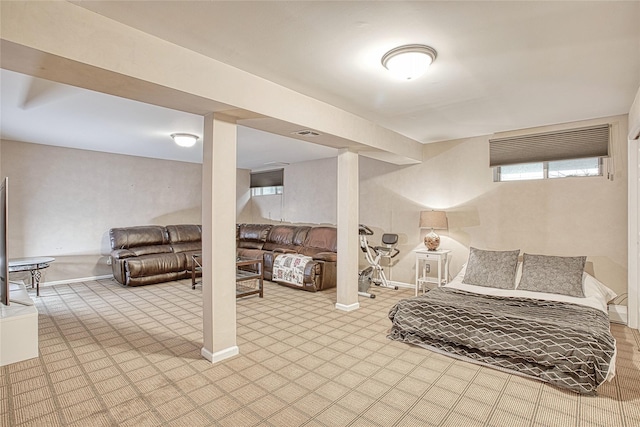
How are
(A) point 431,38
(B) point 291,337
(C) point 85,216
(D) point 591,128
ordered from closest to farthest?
(A) point 431,38 < (B) point 291,337 < (D) point 591,128 < (C) point 85,216

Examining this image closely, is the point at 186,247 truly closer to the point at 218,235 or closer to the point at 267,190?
the point at 267,190

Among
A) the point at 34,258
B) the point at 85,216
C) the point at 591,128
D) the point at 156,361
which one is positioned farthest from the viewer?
the point at 85,216

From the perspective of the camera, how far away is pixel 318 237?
20.7ft

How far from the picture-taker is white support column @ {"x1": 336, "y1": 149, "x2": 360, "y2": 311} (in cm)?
416

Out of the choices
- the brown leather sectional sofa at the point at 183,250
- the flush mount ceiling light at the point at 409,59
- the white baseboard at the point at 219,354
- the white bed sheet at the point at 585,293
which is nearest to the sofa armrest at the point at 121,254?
the brown leather sectional sofa at the point at 183,250

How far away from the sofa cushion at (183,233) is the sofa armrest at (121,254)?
2.94 ft

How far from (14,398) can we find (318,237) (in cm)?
464

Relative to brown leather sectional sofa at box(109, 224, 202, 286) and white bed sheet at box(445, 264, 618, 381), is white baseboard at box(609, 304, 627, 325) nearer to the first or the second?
white bed sheet at box(445, 264, 618, 381)

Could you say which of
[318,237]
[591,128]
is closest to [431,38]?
[591,128]

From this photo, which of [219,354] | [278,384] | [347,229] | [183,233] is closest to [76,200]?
[183,233]

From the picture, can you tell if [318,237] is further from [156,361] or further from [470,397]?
[470,397]

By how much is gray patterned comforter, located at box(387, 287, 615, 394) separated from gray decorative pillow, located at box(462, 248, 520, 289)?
0.45 meters

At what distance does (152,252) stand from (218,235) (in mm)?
4089

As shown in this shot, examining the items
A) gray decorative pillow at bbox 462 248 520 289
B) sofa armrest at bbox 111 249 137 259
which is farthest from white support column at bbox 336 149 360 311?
sofa armrest at bbox 111 249 137 259
